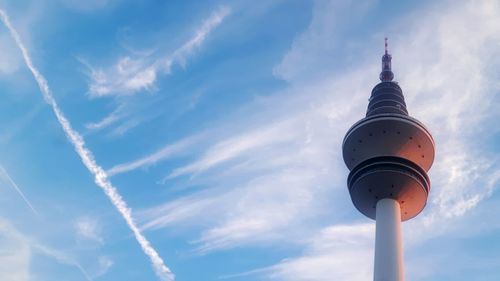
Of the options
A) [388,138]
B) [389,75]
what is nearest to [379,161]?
[388,138]

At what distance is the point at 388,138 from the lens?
5506 centimetres

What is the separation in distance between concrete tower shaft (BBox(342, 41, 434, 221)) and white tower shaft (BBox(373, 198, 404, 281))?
1.66 metres

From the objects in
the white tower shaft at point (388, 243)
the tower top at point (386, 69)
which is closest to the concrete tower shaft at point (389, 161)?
the white tower shaft at point (388, 243)

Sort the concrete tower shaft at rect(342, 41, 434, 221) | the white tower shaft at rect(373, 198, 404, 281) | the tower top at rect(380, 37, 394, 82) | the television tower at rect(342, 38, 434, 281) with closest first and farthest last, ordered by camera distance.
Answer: the white tower shaft at rect(373, 198, 404, 281), the television tower at rect(342, 38, 434, 281), the concrete tower shaft at rect(342, 41, 434, 221), the tower top at rect(380, 37, 394, 82)

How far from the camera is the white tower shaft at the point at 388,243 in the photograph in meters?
46.6

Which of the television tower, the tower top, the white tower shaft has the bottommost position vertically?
the white tower shaft

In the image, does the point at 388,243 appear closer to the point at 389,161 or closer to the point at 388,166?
the point at 388,166

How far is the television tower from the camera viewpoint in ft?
173

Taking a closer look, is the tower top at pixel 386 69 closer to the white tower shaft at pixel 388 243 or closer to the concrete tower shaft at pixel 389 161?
the concrete tower shaft at pixel 389 161

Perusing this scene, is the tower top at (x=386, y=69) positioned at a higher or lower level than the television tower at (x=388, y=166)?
higher

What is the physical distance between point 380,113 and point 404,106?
4970mm

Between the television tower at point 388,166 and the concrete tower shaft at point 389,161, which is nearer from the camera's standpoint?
the television tower at point 388,166

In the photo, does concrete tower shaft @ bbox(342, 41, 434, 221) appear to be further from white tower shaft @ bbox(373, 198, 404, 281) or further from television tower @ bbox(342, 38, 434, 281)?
white tower shaft @ bbox(373, 198, 404, 281)

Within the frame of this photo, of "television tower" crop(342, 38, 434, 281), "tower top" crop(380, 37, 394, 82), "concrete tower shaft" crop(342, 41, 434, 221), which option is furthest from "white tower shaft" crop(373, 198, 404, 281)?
"tower top" crop(380, 37, 394, 82)
